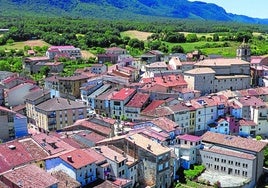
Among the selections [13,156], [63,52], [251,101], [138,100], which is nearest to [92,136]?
[13,156]

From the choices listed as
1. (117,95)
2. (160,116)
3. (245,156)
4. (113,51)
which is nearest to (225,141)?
(245,156)

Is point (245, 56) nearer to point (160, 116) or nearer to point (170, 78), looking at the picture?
point (170, 78)

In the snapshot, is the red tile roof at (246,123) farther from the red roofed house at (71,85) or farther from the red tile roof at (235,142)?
the red roofed house at (71,85)

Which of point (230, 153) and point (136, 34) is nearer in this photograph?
point (230, 153)

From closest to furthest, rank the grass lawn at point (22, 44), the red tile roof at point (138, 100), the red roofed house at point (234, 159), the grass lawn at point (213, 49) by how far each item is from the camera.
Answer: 1. the red roofed house at point (234, 159)
2. the red tile roof at point (138, 100)
3. the grass lawn at point (213, 49)
4. the grass lawn at point (22, 44)

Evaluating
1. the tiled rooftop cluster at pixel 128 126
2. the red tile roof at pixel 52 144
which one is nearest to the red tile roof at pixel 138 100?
the tiled rooftop cluster at pixel 128 126

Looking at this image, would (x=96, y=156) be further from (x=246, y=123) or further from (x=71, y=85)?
(x=71, y=85)

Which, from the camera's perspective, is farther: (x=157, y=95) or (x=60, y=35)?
(x=60, y=35)
